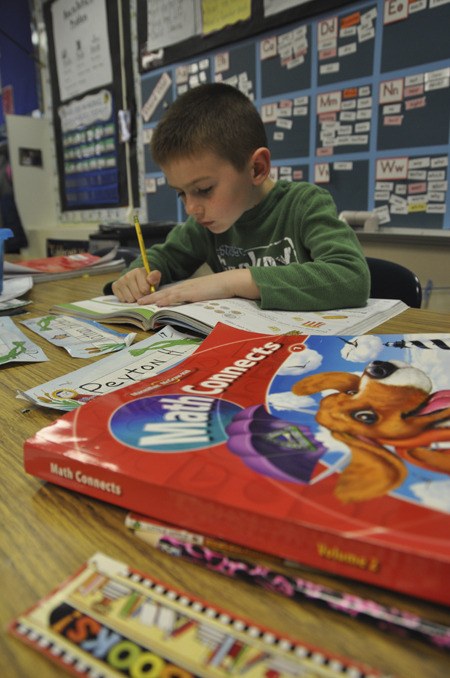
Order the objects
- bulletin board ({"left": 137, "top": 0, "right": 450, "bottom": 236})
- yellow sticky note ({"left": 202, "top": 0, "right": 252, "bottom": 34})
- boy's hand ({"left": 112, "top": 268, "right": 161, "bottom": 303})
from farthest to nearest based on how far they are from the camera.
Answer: yellow sticky note ({"left": 202, "top": 0, "right": 252, "bottom": 34})
bulletin board ({"left": 137, "top": 0, "right": 450, "bottom": 236})
boy's hand ({"left": 112, "top": 268, "right": 161, "bottom": 303})

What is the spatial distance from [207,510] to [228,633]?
57 millimetres

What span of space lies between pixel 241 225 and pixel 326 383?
77 cm

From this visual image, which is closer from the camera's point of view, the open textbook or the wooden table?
the wooden table

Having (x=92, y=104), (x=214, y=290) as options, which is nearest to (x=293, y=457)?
(x=214, y=290)

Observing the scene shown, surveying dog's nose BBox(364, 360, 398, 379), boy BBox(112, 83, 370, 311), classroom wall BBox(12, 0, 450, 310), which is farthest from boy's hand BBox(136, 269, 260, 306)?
classroom wall BBox(12, 0, 450, 310)

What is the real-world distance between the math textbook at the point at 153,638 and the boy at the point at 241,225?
529 mm

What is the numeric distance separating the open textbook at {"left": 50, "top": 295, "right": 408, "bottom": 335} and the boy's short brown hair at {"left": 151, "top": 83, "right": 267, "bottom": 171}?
34cm

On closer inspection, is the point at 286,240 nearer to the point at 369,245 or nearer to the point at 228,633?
the point at 369,245

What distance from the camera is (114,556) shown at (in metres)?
0.23

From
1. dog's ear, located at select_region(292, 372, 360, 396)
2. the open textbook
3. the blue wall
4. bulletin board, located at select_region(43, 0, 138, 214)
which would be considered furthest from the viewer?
the blue wall

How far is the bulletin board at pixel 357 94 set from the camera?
4.51 feet

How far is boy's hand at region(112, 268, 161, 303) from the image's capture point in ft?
2.72

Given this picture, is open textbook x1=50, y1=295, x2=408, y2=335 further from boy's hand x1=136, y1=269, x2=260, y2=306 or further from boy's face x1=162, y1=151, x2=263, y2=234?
boy's face x1=162, y1=151, x2=263, y2=234

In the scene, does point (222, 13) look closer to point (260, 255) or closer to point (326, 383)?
point (260, 255)
